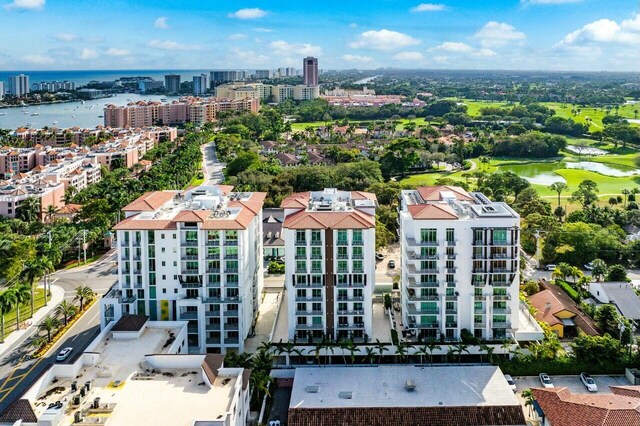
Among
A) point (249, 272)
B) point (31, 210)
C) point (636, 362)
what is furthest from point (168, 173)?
point (636, 362)

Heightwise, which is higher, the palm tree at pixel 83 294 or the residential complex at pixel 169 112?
the residential complex at pixel 169 112

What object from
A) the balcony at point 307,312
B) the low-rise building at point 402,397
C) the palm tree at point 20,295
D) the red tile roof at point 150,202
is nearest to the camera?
the low-rise building at point 402,397

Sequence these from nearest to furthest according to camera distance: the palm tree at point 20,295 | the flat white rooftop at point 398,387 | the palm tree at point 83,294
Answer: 1. the flat white rooftop at point 398,387
2. the palm tree at point 20,295
3. the palm tree at point 83,294

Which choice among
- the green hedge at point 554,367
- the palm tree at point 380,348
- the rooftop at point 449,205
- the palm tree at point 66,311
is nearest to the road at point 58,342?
the palm tree at point 66,311

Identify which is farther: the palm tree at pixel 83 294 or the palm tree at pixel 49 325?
the palm tree at pixel 83 294

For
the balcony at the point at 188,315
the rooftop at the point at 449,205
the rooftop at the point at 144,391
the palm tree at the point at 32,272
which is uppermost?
the rooftop at the point at 449,205

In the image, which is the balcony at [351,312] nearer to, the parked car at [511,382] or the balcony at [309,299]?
the balcony at [309,299]

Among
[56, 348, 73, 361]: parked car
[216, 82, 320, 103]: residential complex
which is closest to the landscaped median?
[56, 348, 73, 361]: parked car

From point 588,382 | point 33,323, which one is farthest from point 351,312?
point 33,323
